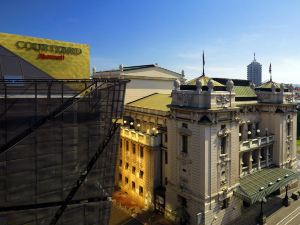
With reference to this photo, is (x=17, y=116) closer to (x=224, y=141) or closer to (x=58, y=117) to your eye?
(x=58, y=117)

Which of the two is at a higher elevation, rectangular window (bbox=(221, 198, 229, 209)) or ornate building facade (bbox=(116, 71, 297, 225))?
ornate building facade (bbox=(116, 71, 297, 225))

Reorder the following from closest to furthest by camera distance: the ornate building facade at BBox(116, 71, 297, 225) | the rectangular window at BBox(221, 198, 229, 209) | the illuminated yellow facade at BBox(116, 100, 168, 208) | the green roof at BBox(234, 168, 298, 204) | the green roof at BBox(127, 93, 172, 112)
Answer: the ornate building facade at BBox(116, 71, 297, 225), the rectangular window at BBox(221, 198, 229, 209), the green roof at BBox(234, 168, 298, 204), the illuminated yellow facade at BBox(116, 100, 168, 208), the green roof at BBox(127, 93, 172, 112)

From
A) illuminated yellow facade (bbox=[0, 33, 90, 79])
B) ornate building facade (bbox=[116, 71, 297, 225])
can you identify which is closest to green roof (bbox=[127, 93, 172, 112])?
ornate building facade (bbox=[116, 71, 297, 225])

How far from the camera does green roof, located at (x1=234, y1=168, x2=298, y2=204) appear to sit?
147ft

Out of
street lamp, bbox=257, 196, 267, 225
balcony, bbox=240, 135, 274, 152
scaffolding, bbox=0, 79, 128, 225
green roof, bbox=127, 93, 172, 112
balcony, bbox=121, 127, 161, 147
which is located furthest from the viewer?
green roof, bbox=127, 93, 172, 112

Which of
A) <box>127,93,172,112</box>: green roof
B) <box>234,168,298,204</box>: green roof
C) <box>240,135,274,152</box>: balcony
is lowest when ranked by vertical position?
<box>234,168,298,204</box>: green roof

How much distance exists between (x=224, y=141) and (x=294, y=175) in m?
19.6

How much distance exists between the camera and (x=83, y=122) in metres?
28.2

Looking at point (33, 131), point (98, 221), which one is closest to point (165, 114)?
point (98, 221)

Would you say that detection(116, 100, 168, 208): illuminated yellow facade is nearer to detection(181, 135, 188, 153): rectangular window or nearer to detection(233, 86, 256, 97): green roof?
detection(181, 135, 188, 153): rectangular window

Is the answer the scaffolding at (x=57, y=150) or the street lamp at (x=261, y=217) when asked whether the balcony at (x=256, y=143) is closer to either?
the street lamp at (x=261, y=217)

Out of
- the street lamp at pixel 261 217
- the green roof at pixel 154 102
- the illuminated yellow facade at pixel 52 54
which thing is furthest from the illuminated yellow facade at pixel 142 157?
the street lamp at pixel 261 217

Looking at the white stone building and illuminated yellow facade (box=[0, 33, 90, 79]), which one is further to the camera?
the white stone building

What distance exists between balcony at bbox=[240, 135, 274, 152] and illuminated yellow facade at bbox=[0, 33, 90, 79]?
2890 cm
